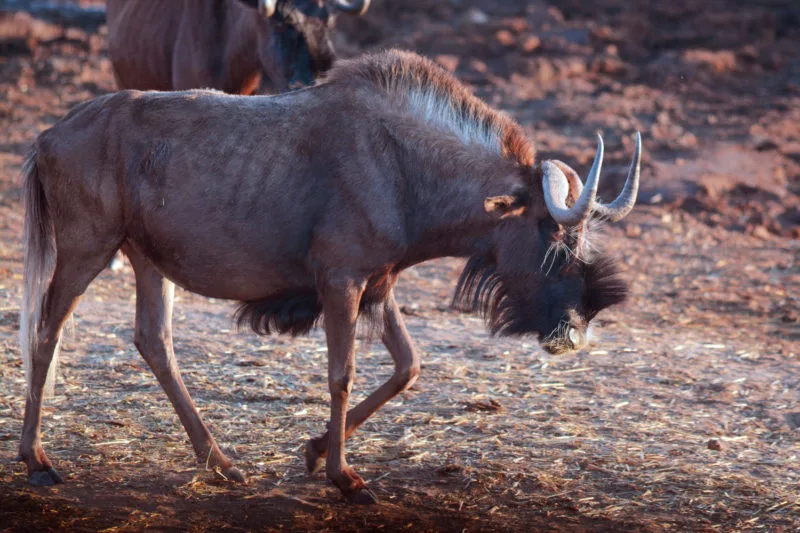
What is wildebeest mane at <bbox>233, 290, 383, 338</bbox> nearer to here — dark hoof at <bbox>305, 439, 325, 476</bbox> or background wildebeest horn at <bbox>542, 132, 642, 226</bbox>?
dark hoof at <bbox>305, 439, 325, 476</bbox>

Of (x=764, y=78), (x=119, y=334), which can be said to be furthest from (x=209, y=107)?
(x=764, y=78)

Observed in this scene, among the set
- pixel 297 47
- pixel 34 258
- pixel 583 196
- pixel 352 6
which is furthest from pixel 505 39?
pixel 583 196

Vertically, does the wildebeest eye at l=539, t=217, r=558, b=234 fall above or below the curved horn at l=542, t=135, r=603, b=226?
below

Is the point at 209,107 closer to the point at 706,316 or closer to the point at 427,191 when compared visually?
the point at 427,191

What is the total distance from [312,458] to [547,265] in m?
1.36

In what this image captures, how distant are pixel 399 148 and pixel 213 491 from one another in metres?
1.67

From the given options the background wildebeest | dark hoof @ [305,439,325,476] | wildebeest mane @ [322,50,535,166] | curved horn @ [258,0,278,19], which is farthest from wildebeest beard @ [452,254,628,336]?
curved horn @ [258,0,278,19]

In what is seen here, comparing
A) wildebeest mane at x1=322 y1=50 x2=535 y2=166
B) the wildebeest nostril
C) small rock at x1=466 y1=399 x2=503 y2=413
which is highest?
wildebeest mane at x1=322 y1=50 x2=535 y2=166

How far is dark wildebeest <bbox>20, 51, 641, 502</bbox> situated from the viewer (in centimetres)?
469

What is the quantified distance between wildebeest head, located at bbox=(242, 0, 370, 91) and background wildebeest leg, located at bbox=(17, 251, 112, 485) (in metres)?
2.86

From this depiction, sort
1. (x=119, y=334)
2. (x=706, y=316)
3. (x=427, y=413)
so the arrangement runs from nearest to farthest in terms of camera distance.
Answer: (x=427, y=413)
(x=119, y=334)
(x=706, y=316)

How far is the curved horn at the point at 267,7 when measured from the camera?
730 cm

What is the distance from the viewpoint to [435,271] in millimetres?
9227

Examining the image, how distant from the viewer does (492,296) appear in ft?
16.7
